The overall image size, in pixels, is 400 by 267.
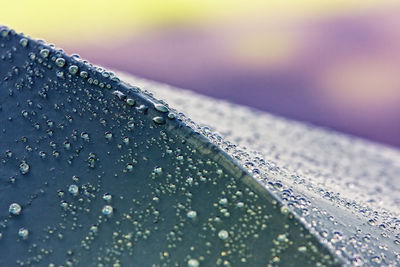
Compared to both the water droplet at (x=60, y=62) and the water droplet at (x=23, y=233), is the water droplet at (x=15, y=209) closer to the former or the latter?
the water droplet at (x=23, y=233)

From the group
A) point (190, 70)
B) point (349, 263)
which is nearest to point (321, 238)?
point (349, 263)

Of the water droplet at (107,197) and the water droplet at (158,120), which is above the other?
the water droplet at (158,120)

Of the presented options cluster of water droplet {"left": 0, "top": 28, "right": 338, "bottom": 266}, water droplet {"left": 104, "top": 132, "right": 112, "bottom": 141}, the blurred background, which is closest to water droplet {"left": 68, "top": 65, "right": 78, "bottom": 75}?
cluster of water droplet {"left": 0, "top": 28, "right": 338, "bottom": 266}

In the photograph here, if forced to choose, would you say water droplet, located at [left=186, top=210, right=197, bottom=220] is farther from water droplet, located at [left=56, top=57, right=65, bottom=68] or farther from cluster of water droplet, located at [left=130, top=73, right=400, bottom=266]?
water droplet, located at [left=56, top=57, right=65, bottom=68]

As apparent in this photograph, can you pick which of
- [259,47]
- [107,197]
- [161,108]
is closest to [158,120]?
[161,108]

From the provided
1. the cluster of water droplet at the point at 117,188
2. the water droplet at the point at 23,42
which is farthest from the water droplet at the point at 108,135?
the water droplet at the point at 23,42

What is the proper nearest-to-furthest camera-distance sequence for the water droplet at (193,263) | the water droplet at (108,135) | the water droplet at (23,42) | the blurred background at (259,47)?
1. the water droplet at (193,263)
2. the water droplet at (108,135)
3. the water droplet at (23,42)
4. the blurred background at (259,47)

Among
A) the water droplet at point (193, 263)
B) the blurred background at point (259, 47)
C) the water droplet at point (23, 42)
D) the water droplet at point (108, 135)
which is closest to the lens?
the water droplet at point (193, 263)

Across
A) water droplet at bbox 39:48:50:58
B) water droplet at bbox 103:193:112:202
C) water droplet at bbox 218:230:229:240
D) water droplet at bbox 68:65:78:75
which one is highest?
water droplet at bbox 39:48:50:58

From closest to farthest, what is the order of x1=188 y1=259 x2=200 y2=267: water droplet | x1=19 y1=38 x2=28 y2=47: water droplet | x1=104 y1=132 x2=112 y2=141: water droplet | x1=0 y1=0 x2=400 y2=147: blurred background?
x1=188 y1=259 x2=200 y2=267: water droplet
x1=104 y1=132 x2=112 y2=141: water droplet
x1=19 y1=38 x2=28 y2=47: water droplet
x1=0 y1=0 x2=400 y2=147: blurred background

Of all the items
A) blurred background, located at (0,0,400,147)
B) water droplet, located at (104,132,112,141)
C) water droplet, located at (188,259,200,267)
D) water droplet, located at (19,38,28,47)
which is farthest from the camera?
blurred background, located at (0,0,400,147)
